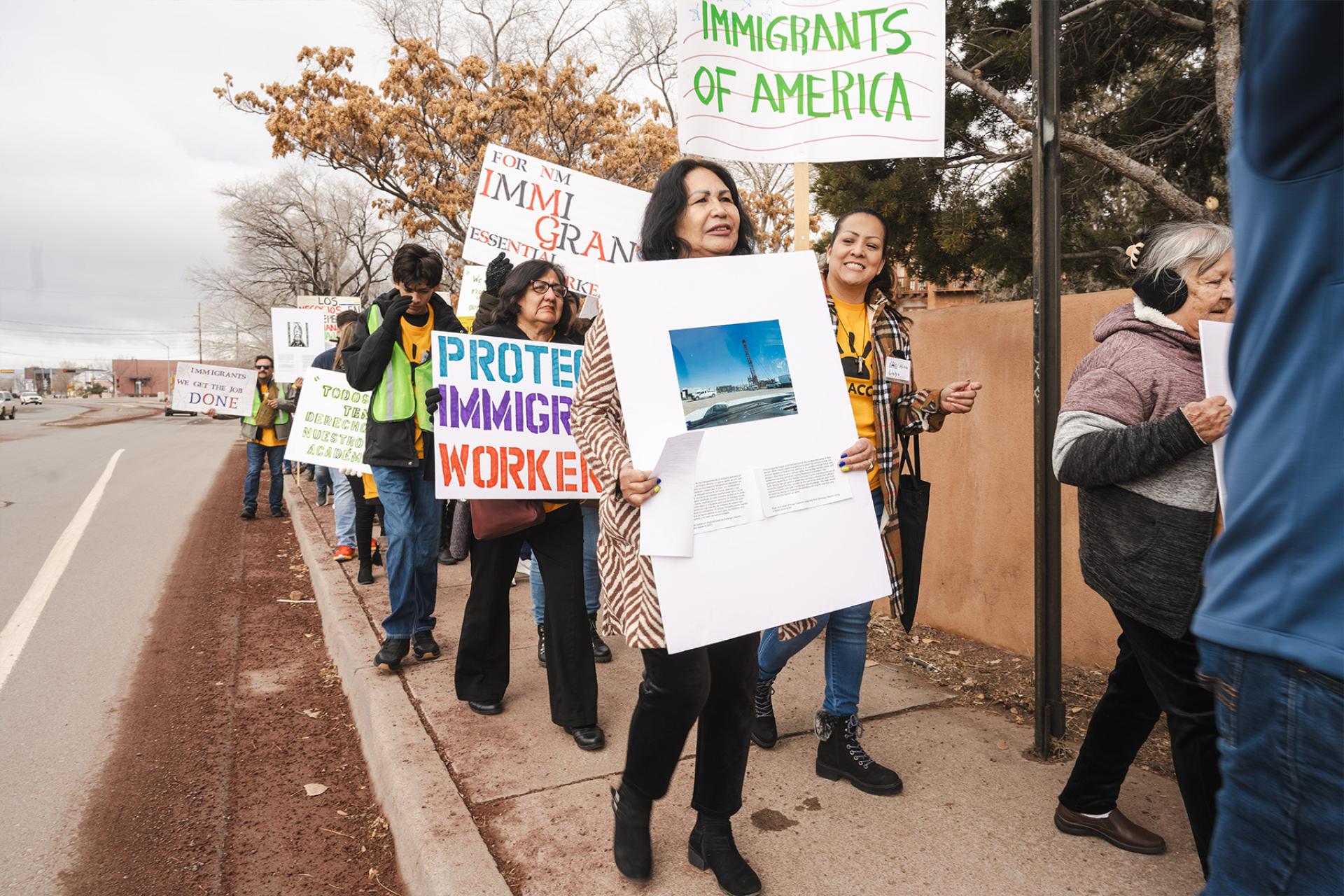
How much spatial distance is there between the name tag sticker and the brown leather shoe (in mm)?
1475

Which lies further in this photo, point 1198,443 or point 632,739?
point 632,739

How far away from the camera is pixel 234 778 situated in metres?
3.69

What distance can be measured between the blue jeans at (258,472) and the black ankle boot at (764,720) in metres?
8.85

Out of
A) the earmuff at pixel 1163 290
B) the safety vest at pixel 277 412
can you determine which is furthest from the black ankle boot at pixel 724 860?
the safety vest at pixel 277 412

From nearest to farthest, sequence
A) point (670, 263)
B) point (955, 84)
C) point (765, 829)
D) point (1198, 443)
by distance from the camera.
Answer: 1. point (1198, 443)
2. point (670, 263)
3. point (765, 829)
4. point (955, 84)

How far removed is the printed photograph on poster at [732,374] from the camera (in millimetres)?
2324

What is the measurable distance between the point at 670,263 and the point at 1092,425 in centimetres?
121

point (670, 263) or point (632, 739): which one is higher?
point (670, 263)

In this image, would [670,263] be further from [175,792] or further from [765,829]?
[175,792]

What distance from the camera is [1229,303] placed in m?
2.36

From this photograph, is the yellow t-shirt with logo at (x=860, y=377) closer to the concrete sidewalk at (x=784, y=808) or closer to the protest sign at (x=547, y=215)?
the concrete sidewalk at (x=784, y=808)

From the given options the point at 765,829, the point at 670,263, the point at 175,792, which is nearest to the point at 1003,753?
the point at 765,829

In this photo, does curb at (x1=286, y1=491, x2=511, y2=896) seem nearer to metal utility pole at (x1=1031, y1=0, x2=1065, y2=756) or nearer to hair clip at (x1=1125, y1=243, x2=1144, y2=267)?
metal utility pole at (x1=1031, y1=0, x2=1065, y2=756)

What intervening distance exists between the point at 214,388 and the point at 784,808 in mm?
11138
